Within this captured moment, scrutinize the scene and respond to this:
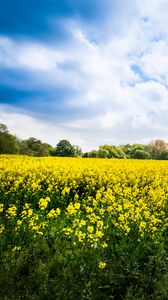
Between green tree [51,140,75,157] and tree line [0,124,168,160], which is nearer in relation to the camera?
tree line [0,124,168,160]

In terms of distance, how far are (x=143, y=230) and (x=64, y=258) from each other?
6.28ft

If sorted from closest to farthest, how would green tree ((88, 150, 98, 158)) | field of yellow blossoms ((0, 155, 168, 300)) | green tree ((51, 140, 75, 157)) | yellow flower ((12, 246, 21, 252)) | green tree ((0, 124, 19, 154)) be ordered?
field of yellow blossoms ((0, 155, 168, 300)) < yellow flower ((12, 246, 21, 252)) < green tree ((0, 124, 19, 154)) < green tree ((88, 150, 98, 158)) < green tree ((51, 140, 75, 157))

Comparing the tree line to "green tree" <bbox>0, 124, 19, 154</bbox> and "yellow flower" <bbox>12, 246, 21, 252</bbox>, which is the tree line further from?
"yellow flower" <bbox>12, 246, 21, 252</bbox>

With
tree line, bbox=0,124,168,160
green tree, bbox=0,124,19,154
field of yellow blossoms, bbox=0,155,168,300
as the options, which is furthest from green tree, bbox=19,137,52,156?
field of yellow blossoms, bbox=0,155,168,300

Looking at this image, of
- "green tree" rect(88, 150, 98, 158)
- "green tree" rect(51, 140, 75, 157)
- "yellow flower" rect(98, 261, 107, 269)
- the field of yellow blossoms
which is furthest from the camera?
"green tree" rect(51, 140, 75, 157)

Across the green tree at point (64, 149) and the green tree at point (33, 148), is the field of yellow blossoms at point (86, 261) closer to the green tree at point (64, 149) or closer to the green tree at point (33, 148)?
the green tree at point (64, 149)

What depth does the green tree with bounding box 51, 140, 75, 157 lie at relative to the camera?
67.6 m

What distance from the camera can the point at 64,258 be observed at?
7035mm

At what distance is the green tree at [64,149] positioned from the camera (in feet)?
222

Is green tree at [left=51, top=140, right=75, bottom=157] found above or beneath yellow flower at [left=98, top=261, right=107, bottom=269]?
above

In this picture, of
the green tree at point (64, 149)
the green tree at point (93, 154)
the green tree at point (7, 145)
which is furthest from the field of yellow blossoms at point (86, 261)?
the green tree at point (64, 149)

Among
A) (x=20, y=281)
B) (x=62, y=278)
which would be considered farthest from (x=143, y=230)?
(x=20, y=281)

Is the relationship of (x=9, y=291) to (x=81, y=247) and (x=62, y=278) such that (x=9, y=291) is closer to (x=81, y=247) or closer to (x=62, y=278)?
(x=62, y=278)

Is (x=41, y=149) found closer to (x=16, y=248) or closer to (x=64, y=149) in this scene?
(x=64, y=149)
